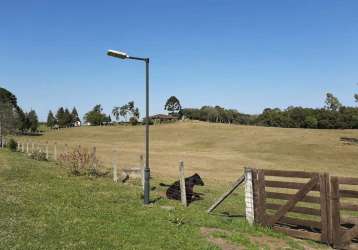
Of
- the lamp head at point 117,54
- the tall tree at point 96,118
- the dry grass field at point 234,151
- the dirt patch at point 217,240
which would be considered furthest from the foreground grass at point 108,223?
the tall tree at point 96,118

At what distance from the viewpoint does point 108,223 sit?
1122 cm

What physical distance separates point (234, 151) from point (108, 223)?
50083 millimetres

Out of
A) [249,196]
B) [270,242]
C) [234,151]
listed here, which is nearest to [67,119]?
[234,151]

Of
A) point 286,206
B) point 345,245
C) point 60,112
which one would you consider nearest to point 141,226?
point 286,206

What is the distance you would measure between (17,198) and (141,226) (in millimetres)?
5972

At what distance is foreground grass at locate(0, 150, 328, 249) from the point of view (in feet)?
30.7

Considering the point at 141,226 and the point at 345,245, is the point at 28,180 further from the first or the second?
the point at 345,245

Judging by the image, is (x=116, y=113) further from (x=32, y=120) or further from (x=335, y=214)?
(x=335, y=214)

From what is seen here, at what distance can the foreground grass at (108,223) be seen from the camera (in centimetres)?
935

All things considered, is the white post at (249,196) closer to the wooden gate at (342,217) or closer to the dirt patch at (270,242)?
the dirt patch at (270,242)

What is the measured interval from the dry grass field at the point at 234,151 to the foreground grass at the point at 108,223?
14160 millimetres

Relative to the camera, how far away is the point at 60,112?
519ft

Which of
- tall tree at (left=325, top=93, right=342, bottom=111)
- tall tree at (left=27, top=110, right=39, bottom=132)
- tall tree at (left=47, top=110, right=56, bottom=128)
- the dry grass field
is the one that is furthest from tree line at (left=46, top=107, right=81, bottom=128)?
tall tree at (left=325, top=93, right=342, bottom=111)

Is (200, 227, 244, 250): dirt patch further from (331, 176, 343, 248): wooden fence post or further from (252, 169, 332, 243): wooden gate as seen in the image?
(331, 176, 343, 248): wooden fence post
